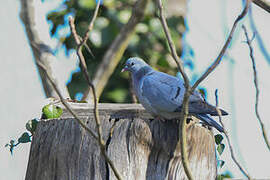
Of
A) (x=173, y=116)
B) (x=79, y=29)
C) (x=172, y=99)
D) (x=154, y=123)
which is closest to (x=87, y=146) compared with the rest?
(x=154, y=123)

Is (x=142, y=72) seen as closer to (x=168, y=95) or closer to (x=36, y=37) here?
(x=168, y=95)

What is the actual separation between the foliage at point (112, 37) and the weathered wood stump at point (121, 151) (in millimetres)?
3864

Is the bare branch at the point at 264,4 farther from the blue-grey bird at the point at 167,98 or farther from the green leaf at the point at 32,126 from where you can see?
the green leaf at the point at 32,126

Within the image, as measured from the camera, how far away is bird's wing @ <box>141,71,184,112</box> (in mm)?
3854

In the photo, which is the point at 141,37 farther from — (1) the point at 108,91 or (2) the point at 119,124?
(2) the point at 119,124

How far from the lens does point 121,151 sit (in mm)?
2793

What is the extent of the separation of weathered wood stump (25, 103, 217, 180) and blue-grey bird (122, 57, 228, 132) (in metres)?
0.51

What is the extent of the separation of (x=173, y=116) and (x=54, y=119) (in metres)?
0.99

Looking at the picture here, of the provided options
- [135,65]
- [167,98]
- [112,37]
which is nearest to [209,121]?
[167,98]

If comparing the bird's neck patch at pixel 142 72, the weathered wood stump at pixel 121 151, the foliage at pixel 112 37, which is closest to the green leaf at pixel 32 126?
the weathered wood stump at pixel 121 151

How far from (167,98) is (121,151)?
4.02ft

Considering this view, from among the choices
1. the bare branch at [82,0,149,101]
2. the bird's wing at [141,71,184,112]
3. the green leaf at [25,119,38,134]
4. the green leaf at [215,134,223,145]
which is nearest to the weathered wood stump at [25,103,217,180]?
the green leaf at [25,119,38,134]

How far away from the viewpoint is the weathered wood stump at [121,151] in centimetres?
280

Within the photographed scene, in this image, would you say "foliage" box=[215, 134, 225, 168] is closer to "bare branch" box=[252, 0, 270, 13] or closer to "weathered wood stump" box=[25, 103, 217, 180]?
"weathered wood stump" box=[25, 103, 217, 180]
